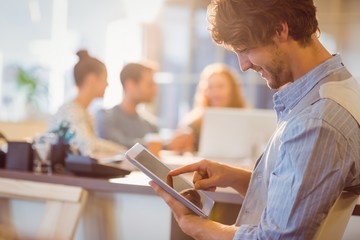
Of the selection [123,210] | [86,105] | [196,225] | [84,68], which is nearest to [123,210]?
Answer: [123,210]

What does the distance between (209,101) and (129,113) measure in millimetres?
682

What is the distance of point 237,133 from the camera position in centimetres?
392

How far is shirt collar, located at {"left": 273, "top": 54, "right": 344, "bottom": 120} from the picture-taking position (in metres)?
1.44

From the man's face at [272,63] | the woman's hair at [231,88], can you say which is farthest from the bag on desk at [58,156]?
the woman's hair at [231,88]

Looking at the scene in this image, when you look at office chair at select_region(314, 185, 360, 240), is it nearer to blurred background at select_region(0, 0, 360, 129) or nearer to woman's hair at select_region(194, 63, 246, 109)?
woman's hair at select_region(194, 63, 246, 109)

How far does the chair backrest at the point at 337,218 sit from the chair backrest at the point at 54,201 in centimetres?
100

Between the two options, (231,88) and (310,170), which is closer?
(310,170)

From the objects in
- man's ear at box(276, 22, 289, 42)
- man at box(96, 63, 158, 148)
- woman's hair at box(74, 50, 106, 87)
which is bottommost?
man at box(96, 63, 158, 148)

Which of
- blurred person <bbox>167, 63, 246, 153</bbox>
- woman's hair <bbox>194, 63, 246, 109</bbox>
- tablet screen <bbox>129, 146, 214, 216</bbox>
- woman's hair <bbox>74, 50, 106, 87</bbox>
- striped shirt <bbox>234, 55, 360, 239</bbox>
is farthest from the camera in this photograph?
woman's hair <bbox>194, 63, 246, 109</bbox>

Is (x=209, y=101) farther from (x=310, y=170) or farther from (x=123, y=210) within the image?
(x=310, y=170)

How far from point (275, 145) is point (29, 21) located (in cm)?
516

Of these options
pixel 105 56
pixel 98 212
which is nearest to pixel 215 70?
pixel 105 56

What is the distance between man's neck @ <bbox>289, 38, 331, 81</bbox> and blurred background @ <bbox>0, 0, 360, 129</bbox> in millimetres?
4222

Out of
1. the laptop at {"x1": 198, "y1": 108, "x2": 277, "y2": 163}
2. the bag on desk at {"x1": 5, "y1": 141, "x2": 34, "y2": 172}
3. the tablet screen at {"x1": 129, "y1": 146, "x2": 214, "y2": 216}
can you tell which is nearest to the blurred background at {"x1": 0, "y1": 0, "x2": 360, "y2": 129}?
the laptop at {"x1": 198, "y1": 108, "x2": 277, "y2": 163}
